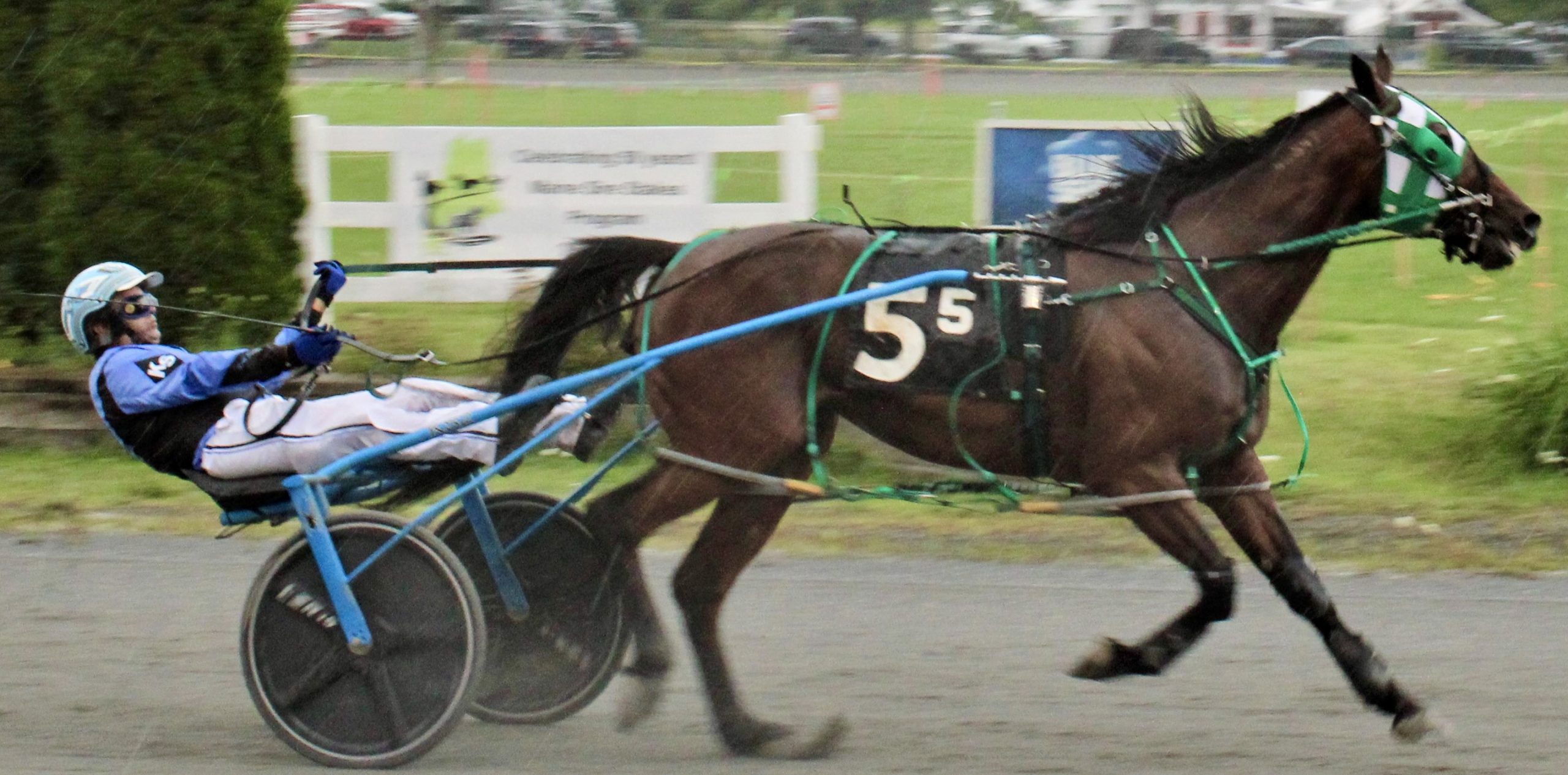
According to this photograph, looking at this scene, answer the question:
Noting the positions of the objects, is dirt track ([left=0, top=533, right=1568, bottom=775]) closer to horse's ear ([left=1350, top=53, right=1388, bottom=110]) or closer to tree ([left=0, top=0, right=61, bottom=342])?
horse's ear ([left=1350, top=53, right=1388, bottom=110])

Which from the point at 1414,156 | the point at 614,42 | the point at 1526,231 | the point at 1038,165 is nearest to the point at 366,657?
the point at 1414,156

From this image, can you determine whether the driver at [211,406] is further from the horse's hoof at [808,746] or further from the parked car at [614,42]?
the parked car at [614,42]

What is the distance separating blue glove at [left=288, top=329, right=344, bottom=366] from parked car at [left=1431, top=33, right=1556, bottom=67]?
28.5 ft

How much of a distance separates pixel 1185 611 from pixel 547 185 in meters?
4.43

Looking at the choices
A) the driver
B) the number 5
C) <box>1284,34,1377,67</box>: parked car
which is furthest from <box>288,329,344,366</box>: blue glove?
<box>1284,34,1377,67</box>: parked car

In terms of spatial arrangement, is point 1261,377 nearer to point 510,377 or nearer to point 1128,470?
point 1128,470

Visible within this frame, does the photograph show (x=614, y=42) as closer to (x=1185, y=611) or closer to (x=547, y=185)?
(x=547, y=185)

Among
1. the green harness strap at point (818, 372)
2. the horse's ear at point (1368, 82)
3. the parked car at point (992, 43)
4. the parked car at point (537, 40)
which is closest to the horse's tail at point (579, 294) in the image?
the green harness strap at point (818, 372)

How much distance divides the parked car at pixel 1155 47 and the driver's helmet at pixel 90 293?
7805mm

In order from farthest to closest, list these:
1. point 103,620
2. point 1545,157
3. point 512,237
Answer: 1. point 1545,157
2. point 512,237
3. point 103,620

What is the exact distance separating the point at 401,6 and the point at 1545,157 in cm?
951

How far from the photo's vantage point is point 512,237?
8.02 m

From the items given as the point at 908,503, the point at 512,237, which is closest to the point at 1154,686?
the point at 908,503

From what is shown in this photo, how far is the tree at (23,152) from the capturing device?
24.7ft
